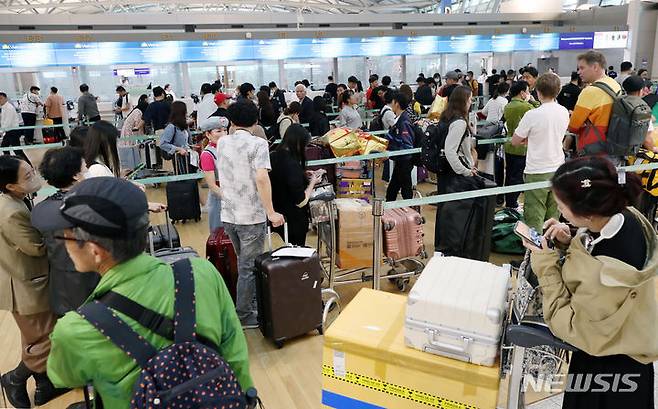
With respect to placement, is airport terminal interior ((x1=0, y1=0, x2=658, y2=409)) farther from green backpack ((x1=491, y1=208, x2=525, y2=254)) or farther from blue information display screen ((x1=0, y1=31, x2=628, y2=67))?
blue information display screen ((x1=0, y1=31, x2=628, y2=67))

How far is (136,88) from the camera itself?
12594 millimetres

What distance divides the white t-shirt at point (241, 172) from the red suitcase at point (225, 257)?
0.43 metres

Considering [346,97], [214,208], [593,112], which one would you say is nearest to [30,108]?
Result: [346,97]

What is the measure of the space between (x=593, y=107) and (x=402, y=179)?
2.15 m

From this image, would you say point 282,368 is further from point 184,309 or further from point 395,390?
point 184,309

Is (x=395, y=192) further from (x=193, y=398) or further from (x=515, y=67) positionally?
(x=515, y=67)

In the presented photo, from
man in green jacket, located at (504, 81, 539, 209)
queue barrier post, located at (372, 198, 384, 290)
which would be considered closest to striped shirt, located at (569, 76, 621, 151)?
man in green jacket, located at (504, 81, 539, 209)

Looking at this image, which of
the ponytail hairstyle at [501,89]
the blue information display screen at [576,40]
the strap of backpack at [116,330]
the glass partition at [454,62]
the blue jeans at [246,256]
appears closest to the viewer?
the strap of backpack at [116,330]

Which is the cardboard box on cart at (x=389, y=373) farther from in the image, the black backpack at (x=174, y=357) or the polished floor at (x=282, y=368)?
the black backpack at (x=174, y=357)

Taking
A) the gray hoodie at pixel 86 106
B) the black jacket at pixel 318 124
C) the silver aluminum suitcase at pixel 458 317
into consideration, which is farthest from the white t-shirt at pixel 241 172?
the gray hoodie at pixel 86 106

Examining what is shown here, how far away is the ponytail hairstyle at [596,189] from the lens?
1.76 metres

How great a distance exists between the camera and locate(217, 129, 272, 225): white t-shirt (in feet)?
11.1

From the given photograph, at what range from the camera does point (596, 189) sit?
1.77m

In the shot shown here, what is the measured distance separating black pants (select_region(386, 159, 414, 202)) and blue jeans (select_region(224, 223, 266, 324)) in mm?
2566
